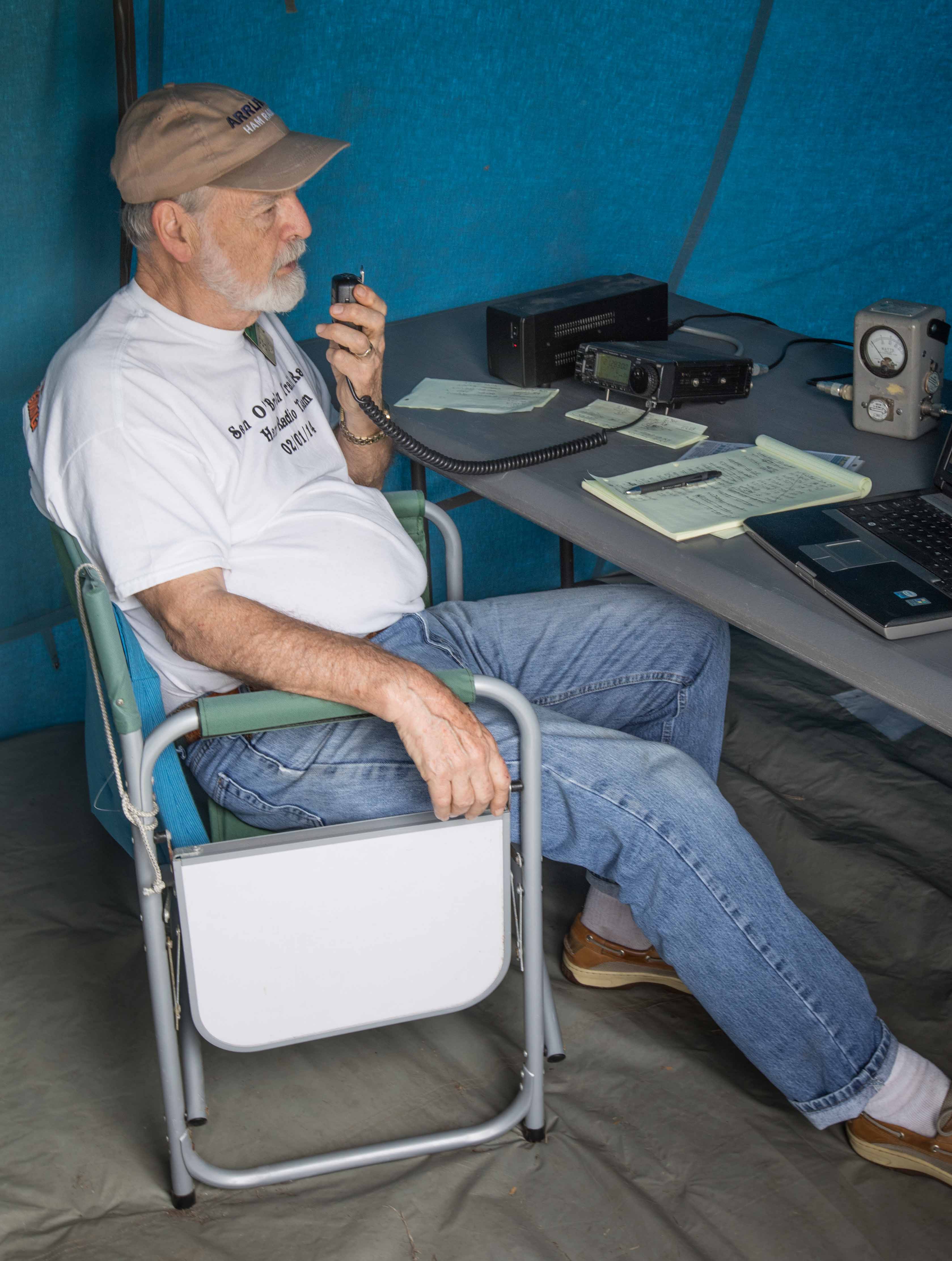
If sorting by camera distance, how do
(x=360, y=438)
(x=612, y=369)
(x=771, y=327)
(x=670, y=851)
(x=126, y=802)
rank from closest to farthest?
(x=126, y=802) < (x=670, y=851) < (x=360, y=438) < (x=612, y=369) < (x=771, y=327)

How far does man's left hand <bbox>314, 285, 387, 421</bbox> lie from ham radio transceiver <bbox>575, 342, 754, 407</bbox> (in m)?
0.39

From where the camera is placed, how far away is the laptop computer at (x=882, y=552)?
1264 mm

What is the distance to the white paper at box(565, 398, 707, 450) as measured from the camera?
1777 mm

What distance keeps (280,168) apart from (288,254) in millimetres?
115

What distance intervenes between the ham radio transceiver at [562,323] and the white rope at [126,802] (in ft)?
2.99

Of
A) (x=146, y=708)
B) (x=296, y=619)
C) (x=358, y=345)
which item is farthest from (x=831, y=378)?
(x=146, y=708)

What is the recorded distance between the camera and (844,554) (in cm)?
138

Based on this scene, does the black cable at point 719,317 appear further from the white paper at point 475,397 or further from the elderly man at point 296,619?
the elderly man at point 296,619

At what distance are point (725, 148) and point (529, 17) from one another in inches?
23.1

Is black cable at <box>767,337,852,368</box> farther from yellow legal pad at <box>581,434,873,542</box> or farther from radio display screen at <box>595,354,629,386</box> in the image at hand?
yellow legal pad at <box>581,434,873,542</box>

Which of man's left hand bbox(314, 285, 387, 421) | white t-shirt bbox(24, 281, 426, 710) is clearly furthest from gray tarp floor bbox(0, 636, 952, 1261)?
man's left hand bbox(314, 285, 387, 421)

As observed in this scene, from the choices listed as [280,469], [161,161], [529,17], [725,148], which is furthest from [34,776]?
[725,148]

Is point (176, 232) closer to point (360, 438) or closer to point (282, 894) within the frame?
point (360, 438)

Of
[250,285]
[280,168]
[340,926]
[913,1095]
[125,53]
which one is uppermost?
[125,53]
